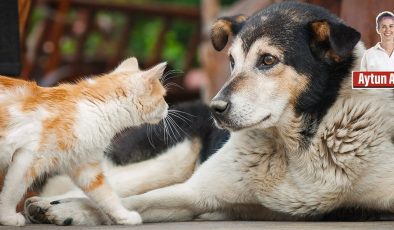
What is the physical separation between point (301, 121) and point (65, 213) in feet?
4.16

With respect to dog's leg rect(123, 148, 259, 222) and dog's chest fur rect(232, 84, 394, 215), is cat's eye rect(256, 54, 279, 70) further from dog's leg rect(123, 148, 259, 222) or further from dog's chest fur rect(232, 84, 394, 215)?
dog's leg rect(123, 148, 259, 222)

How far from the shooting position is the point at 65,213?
450 cm

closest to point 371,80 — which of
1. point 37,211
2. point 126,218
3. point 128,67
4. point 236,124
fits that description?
point 236,124

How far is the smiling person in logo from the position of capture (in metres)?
4.42

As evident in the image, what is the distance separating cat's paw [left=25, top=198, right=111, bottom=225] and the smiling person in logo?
4.97 ft

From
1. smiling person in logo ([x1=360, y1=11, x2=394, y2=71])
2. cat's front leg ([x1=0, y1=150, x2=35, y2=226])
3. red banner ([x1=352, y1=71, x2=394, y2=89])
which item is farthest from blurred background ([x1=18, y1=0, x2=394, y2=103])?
cat's front leg ([x1=0, y1=150, x2=35, y2=226])

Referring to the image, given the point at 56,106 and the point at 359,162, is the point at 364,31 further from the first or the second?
the point at 56,106

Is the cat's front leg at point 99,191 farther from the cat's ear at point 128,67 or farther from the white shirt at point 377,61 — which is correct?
the white shirt at point 377,61

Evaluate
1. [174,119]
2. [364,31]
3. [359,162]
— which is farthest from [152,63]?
[359,162]

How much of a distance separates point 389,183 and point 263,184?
63 centimetres

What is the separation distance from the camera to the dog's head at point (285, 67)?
14.1 ft

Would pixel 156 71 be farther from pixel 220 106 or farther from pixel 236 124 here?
pixel 236 124

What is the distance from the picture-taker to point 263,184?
15.1ft

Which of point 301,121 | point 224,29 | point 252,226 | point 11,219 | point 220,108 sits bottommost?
point 252,226
